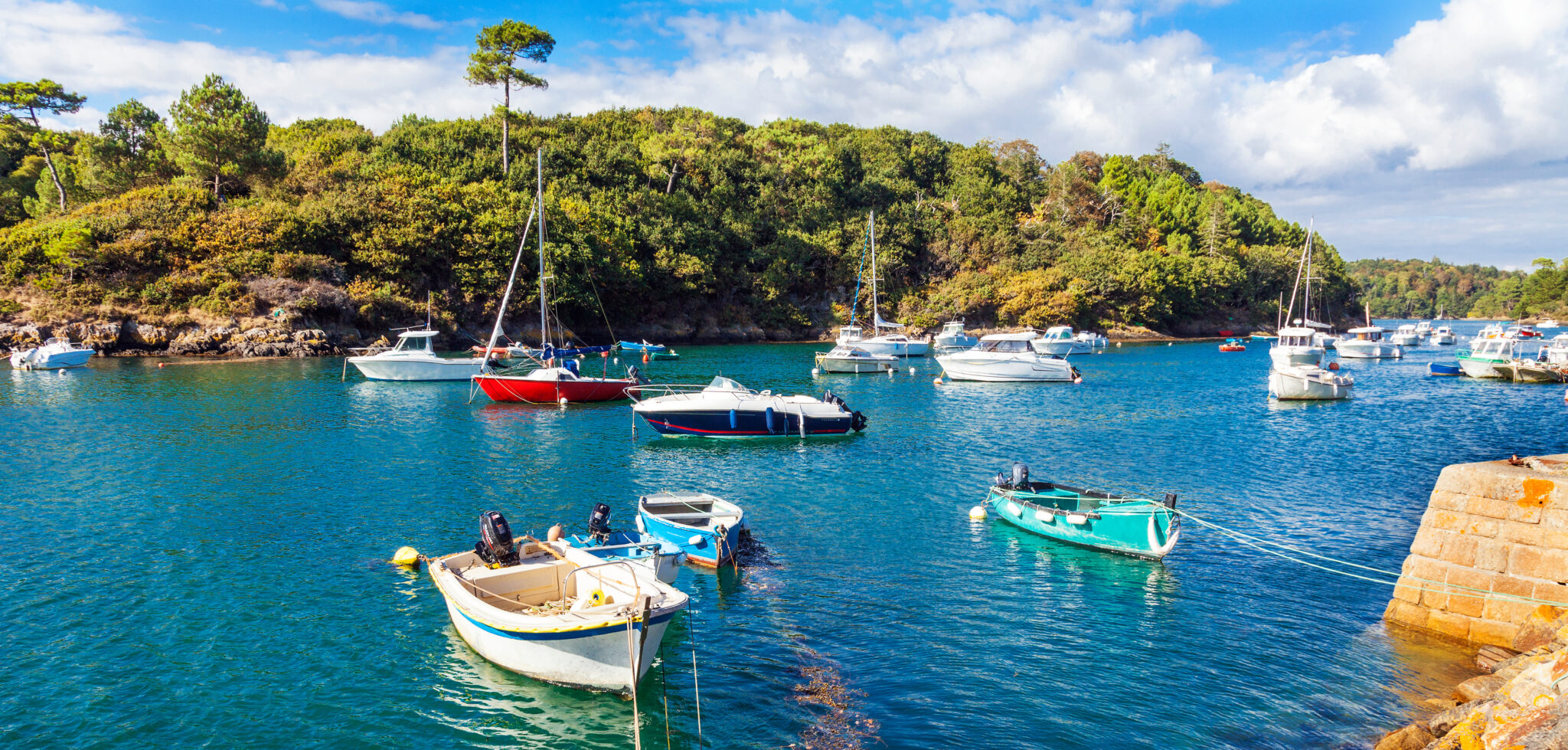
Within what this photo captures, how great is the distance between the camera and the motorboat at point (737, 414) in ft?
105

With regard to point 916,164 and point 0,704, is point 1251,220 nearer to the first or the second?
point 916,164

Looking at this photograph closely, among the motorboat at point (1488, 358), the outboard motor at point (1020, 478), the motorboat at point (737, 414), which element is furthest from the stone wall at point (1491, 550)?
the motorboat at point (1488, 358)

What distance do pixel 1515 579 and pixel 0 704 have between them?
23295 millimetres

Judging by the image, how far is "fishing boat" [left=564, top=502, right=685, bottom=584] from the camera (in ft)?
46.1

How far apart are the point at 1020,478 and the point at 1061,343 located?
58.3 m

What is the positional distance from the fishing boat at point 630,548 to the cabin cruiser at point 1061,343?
194 ft

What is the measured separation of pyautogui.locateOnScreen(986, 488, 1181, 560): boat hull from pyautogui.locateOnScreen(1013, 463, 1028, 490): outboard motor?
0.40m

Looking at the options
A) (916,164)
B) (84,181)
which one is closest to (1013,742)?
(84,181)

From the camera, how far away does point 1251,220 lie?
146 m

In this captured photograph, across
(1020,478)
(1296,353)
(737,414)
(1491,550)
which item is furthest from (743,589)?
(1296,353)

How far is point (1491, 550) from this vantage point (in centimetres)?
1278

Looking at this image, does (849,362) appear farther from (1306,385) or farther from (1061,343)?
(1306,385)

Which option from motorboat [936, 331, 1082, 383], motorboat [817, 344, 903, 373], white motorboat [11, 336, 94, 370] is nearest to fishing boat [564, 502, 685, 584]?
motorboat [936, 331, 1082, 383]

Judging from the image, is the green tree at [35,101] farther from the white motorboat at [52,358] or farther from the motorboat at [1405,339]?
the motorboat at [1405,339]
